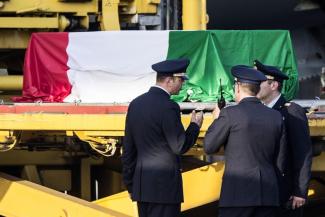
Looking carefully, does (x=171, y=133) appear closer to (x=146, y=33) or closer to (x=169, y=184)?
(x=169, y=184)

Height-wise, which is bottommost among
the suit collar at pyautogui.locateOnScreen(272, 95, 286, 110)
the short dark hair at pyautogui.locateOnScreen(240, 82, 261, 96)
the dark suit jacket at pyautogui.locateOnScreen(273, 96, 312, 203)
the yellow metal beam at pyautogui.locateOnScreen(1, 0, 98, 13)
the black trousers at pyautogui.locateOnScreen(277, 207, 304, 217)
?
the black trousers at pyautogui.locateOnScreen(277, 207, 304, 217)

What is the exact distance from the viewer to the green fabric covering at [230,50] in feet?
18.8

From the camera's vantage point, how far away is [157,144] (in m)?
4.56

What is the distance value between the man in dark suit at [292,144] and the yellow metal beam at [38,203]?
1149 millimetres

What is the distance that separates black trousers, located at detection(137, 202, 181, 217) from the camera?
4590 mm

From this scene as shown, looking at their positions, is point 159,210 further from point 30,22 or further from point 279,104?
A: point 30,22

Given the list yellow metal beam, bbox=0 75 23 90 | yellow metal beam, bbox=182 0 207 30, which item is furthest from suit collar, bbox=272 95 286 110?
yellow metal beam, bbox=0 75 23 90

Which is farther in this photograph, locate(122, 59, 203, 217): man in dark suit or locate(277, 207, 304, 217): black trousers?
locate(277, 207, 304, 217): black trousers

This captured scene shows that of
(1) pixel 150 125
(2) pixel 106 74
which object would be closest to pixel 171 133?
(1) pixel 150 125

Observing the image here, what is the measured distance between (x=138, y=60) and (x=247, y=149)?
1.61 m

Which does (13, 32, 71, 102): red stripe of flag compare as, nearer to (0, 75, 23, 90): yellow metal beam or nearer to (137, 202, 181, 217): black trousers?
(0, 75, 23, 90): yellow metal beam

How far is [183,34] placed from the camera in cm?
577

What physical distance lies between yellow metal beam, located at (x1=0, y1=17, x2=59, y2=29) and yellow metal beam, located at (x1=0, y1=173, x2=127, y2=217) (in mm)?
1584

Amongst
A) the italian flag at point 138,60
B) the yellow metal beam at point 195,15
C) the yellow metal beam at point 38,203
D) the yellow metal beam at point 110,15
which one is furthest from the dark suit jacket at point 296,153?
the yellow metal beam at point 110,15
